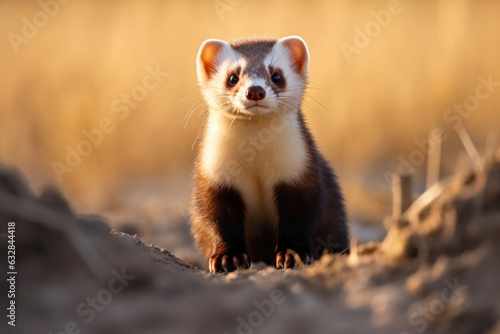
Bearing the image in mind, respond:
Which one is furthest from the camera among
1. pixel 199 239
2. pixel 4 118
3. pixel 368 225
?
pixel 4 118

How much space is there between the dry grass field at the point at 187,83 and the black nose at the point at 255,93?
4.13m

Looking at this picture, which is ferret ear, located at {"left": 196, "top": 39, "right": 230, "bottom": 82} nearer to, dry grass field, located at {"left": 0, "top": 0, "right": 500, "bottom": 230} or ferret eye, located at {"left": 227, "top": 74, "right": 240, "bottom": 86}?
ferret eye, located at {"left": 227, "top": 74, "right": 240, "bottom": 86}

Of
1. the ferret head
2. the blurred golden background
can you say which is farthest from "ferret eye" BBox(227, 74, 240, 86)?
the blurred golden background

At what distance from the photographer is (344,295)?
2.14 meters

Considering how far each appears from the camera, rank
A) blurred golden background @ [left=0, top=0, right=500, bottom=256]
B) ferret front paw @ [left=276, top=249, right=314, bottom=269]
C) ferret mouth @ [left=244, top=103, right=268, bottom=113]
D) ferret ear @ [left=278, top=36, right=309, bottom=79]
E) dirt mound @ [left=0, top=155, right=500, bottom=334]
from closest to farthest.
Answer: dirt mound @ [left=0, top=155, right=500, bottom=334]
ferret front paw @ [left=276, top=249, right=314, bottom=269]
ferret mouth @ [left=244, top=103, right=268, bottom=113]
ferret ear @ [left=278, top=36, right=309, bottom=79]
blurred golden background @ [left=0, top=0, right=500, bottom=256]

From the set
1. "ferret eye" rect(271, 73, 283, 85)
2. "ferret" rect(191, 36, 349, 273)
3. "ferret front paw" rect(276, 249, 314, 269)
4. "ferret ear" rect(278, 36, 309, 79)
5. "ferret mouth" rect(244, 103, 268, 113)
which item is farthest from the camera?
"ferret ear" rect(278, 36, 309, 79)

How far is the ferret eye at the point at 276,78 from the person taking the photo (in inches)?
165

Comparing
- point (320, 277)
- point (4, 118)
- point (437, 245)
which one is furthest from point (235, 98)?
point (4, 118)

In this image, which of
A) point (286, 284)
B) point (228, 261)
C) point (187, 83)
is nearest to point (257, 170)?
point (228, 261)

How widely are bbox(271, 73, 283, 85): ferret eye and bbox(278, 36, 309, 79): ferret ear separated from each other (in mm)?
256

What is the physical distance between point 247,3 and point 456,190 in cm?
800

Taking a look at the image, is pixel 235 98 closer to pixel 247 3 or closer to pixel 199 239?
pixel 199 239

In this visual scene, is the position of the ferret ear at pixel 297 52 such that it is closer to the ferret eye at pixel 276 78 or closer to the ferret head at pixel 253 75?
the ferret head at pixel 253 75

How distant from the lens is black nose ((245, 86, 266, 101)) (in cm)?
380
